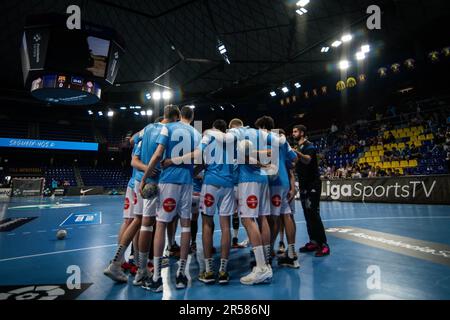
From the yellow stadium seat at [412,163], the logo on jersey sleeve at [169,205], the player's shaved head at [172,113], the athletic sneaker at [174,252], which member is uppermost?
the yellow stadium seat at [412,163]

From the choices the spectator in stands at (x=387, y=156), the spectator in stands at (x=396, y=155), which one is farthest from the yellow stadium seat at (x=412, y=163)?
the spectator in stands at (x=387, y=156)

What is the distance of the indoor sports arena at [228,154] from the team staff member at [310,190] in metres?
0.04

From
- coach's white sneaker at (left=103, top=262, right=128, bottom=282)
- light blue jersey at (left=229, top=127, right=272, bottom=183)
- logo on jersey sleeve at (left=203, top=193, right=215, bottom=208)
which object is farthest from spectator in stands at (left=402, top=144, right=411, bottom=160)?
coach's white sneaker at (left=103, top=262, right=128, bottom=282)

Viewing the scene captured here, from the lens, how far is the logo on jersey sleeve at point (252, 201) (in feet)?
11.7

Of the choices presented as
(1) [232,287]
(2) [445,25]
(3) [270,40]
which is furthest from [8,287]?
(2) [445,25]

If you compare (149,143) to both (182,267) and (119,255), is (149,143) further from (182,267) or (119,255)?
(182,267)

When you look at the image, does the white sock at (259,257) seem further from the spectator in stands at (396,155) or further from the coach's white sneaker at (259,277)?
the spectator in stands at (396,155)

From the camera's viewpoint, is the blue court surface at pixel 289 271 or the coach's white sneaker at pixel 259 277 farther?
the coach's white sneaker at pixel 259 277

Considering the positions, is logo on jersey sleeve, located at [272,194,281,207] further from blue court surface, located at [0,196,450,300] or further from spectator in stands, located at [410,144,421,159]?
spectator in stands, located at [410,144,421,159]

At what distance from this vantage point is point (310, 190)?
15.8 ft

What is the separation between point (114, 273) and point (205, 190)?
1.53m

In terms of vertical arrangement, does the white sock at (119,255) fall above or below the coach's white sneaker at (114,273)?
above

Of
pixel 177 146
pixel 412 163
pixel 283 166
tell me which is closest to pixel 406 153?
pixel 412 163
